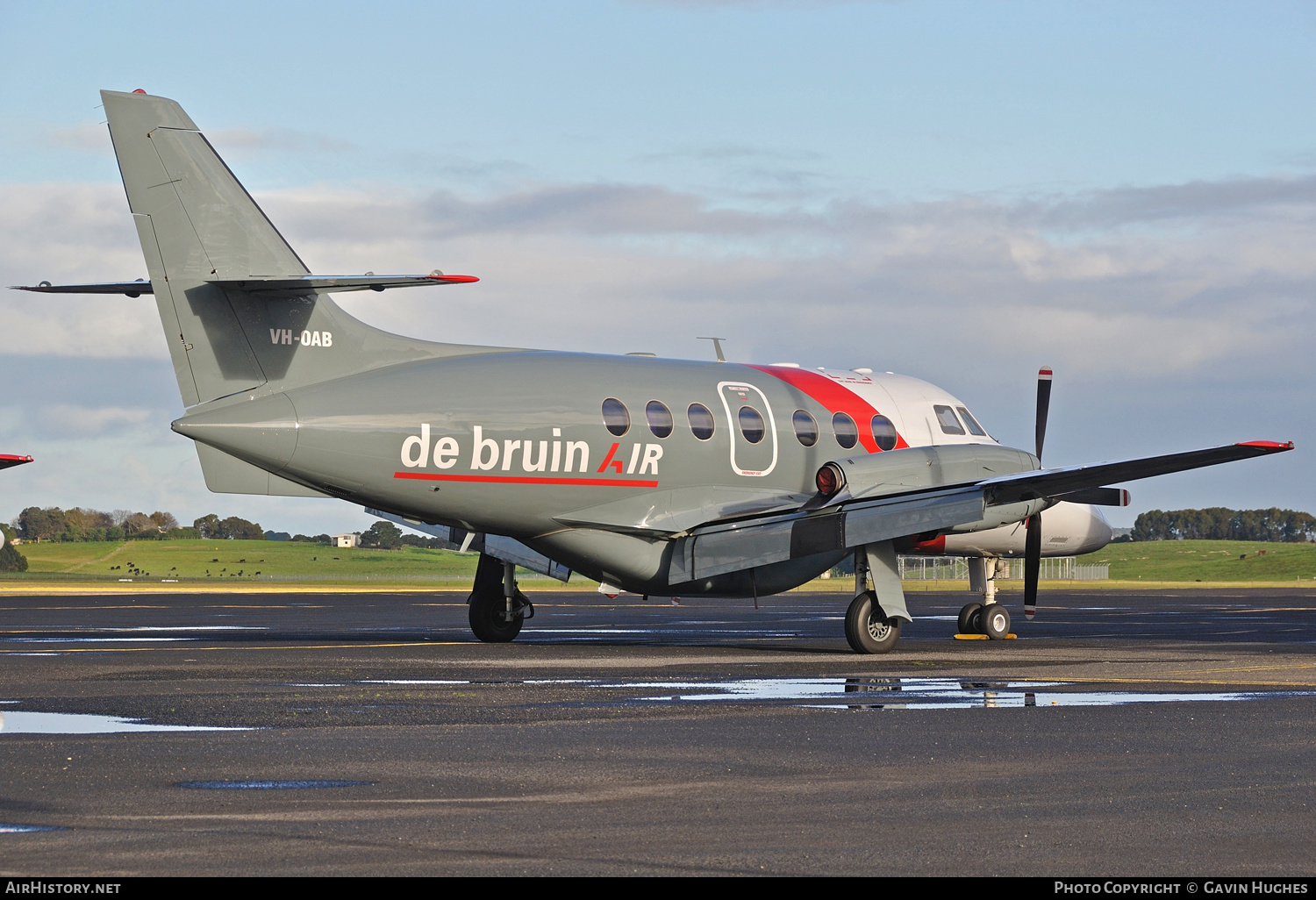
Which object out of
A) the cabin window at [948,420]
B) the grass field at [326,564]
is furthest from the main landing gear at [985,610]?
the grass field at [326,564]

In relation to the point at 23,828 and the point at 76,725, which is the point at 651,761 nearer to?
the point at 23,828

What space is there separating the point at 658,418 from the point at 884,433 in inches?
202

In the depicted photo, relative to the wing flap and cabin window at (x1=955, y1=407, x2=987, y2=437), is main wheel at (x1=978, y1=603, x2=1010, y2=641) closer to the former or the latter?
cabin window at (x1=955, y1=407, x2=987, y2=437)

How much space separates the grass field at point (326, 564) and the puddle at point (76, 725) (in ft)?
257

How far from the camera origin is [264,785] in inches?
367

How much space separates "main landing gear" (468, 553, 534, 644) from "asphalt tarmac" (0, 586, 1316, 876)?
1.77 m

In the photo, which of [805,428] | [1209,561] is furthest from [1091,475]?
[1209,561]

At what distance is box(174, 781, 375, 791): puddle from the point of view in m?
9.21

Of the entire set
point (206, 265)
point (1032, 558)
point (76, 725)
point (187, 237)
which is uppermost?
point (187, 237)

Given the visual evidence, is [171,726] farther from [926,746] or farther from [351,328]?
[351,328]

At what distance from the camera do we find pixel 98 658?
786 inches

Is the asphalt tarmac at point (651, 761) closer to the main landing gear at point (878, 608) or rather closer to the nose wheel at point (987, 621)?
the main landing gear at point (878, 608)

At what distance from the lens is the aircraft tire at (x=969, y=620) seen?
27.1 m

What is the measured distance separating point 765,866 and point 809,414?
1904 cm
